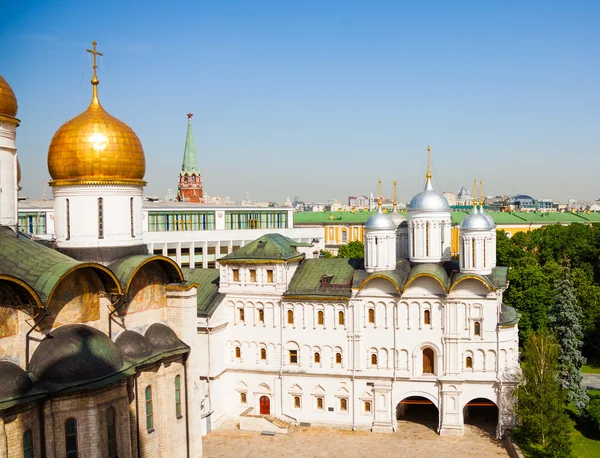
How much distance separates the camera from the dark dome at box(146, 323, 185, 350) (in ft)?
72.7

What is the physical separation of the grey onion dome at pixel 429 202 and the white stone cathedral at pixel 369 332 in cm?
6

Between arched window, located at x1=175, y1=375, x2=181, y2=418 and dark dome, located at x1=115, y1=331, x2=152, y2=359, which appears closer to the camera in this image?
dark dome, located at x1=115, y1=331, x2=152, y2=359

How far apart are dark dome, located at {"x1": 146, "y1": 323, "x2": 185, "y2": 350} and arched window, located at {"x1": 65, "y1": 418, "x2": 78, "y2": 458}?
14.3 ft

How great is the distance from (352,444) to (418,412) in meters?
5.62

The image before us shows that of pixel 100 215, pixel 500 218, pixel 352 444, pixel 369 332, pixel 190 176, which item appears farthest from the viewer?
pixel 500 218

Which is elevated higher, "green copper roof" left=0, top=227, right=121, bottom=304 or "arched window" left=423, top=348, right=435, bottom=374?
"green copper roof" left=0, top=227, right=121, bottom=304

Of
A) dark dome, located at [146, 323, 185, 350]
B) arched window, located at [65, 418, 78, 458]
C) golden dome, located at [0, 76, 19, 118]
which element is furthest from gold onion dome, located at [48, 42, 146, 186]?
arched window, located at [65, 418, 78, 458]

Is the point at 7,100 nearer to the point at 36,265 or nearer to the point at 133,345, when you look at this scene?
the point at 36,265

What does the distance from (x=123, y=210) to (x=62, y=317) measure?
563cm

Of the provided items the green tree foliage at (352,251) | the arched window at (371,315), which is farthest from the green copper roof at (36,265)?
the green tree foliage at (352,251)

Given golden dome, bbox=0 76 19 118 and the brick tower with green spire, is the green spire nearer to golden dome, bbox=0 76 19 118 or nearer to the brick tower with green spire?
the brick tower with green spire

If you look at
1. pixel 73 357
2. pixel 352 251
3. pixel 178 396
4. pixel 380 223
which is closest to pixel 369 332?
pixel 380 223

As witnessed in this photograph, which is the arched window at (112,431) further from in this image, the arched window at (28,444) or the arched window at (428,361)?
the arched window at (428,361)

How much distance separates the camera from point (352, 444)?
30.7 meters
